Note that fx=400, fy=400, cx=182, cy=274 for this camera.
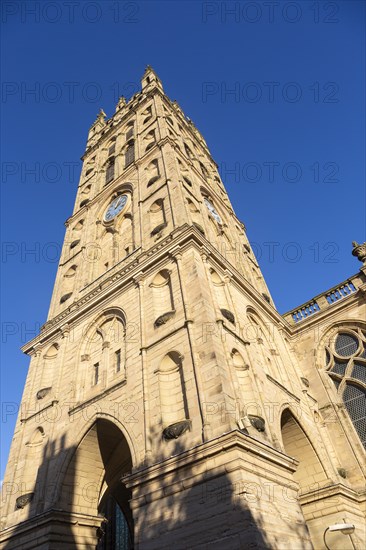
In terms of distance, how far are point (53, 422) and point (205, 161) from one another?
2581 centimetres

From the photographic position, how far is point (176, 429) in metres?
11.4

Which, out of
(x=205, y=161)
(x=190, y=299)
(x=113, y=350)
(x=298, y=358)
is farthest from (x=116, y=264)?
(x=205, y=161)

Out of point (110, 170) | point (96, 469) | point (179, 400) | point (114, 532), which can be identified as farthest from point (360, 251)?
point (114, 532)

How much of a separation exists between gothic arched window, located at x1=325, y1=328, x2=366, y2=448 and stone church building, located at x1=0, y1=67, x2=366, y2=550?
7 cm

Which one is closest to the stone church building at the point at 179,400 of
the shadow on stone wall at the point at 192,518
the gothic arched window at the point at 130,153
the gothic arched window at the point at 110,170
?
the shadow on stone wall at the point at 192,518

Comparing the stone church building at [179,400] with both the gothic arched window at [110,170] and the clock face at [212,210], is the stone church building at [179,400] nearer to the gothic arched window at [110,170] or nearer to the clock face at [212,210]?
the clock face at [212,210]

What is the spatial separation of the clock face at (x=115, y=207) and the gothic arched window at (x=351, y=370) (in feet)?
48.4

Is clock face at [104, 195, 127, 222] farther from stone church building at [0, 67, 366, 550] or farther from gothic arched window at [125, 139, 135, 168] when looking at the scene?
gothic arched window at [125, 139, 135, 168]

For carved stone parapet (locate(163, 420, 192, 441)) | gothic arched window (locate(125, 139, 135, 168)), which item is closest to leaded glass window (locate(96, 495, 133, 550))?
carved stone parapet (locate(163, 420, 192, 441))

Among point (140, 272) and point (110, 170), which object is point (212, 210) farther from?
point (140, 272)

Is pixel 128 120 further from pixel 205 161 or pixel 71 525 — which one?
pixel 71 525

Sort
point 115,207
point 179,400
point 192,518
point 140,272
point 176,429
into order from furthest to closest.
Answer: point 115,207 → point 140,272 → point 179,400 → point 176,429 → point 192,518

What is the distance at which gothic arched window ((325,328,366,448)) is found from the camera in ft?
59.2

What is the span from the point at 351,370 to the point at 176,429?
11.4 m
